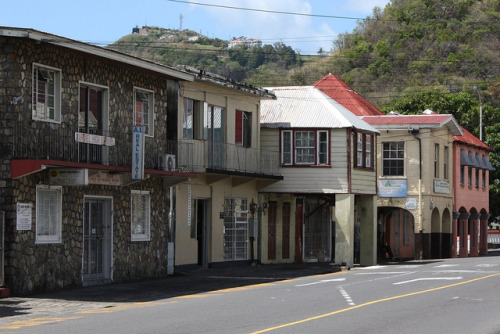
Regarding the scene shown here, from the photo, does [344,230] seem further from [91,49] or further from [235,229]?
[91,49]

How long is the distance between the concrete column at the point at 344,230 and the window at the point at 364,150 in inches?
64.3

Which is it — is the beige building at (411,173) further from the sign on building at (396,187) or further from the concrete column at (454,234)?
the concrete column at (454,234)

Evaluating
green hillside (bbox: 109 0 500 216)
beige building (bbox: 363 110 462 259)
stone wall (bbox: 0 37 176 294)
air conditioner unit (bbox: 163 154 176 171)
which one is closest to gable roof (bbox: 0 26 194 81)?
stone wall (bbox: 0 37 176 294)

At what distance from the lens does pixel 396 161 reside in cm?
4588

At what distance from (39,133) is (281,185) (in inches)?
571

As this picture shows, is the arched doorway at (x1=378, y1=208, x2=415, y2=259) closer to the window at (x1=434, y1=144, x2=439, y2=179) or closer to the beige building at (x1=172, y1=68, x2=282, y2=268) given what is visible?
the window at (x1=434, y1=144, x2=439, y2=179)

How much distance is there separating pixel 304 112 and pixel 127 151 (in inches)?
460

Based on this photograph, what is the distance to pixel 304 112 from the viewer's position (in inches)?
1407

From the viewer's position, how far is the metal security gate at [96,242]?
24.6 meters

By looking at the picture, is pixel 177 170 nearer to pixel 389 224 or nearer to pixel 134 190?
pixel 134 190

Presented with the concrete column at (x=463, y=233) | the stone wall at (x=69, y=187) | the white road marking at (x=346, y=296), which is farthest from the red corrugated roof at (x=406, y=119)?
the white road marking at (x=346, y=296)

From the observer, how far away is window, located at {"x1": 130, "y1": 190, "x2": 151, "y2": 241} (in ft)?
87.5

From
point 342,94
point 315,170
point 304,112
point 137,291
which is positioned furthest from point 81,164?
point 342,94

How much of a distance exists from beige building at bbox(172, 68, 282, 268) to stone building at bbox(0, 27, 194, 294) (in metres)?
1.16
